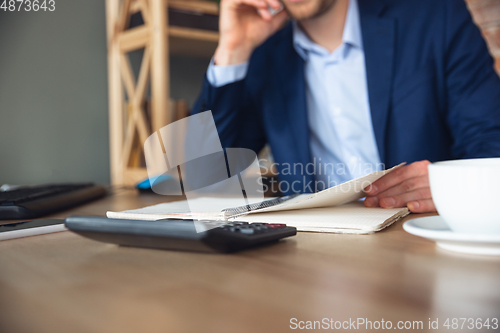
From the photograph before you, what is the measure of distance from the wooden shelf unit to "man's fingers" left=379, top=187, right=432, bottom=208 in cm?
116

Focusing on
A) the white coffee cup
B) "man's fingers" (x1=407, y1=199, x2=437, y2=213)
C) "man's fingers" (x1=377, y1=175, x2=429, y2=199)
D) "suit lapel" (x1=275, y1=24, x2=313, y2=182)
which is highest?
"suit lapel" (x1=275, y1=24, x2=313, y2=182)

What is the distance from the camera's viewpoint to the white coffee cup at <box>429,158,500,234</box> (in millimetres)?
376

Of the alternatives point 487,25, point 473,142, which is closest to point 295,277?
point 473,142

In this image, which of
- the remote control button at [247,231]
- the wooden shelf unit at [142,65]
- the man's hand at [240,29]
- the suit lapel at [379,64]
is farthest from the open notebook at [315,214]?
the wooden shelf unit at [142,65]

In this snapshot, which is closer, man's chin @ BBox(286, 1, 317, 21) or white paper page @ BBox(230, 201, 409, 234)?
white paper page @ BBox(230, 201, 409, 234)

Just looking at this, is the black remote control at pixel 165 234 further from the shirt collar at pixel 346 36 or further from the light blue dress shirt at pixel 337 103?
the shirt collar at pixel 346 36

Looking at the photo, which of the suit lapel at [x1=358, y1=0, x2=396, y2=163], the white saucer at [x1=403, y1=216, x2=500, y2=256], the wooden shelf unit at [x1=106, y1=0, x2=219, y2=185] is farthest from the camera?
the wooden shelf unit at [x1=106, y1=0, x2=219, y2=185]

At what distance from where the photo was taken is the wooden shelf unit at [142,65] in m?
1.64

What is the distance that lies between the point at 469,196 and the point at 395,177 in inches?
12.8

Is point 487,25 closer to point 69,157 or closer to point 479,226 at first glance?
point 479,226

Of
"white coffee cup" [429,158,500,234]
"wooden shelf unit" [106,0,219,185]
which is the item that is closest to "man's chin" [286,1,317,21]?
"wooden shelf unit" [106,0,219,185]

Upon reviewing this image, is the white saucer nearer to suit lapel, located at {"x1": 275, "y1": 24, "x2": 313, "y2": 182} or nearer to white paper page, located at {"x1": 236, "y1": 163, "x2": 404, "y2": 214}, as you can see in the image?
white paper page, located at {"x1": 236, "y1": 163, "x2": 404, "y2": 214}

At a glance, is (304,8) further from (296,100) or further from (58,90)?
(58,90)

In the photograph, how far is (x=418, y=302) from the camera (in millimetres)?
264
